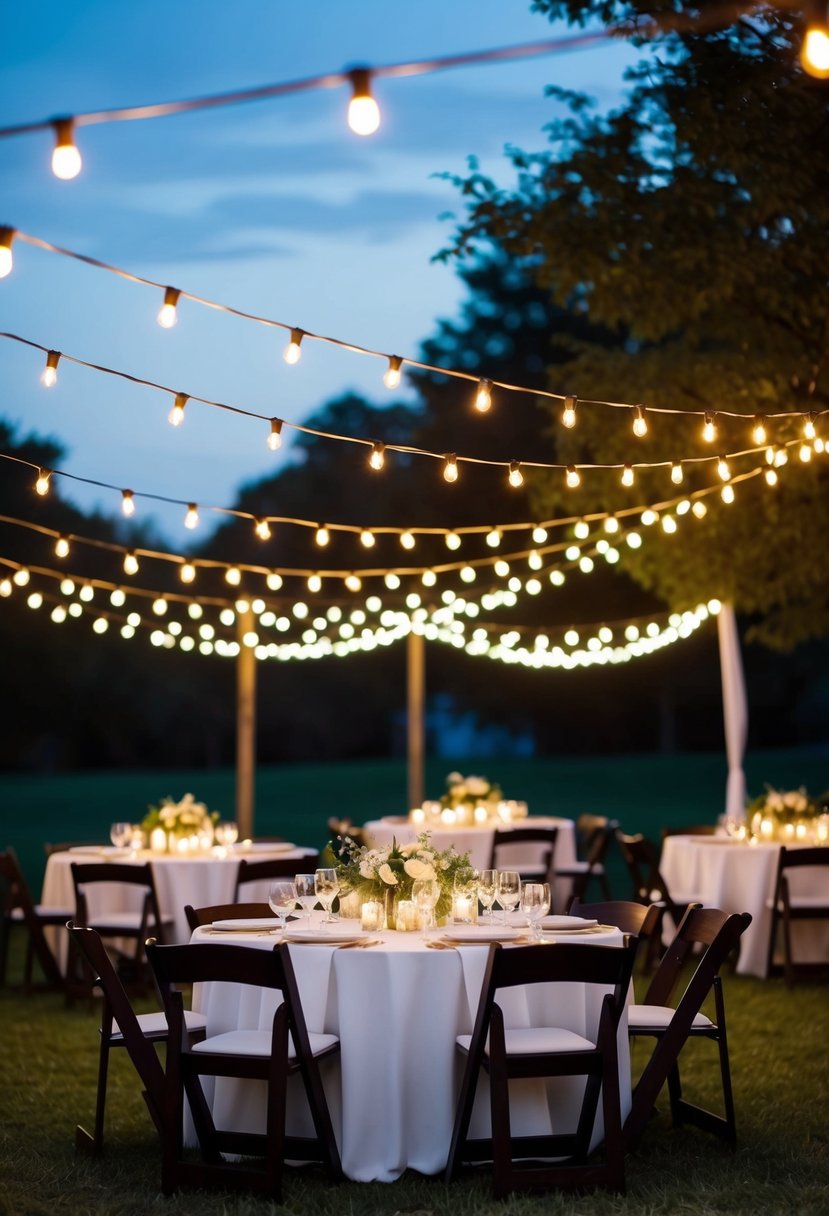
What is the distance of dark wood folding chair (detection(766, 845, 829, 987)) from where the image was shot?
8.55 m

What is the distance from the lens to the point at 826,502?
1138 cm

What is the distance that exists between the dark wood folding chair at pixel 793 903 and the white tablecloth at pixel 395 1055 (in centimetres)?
405

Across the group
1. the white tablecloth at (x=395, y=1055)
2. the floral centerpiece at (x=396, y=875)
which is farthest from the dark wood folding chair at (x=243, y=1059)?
the floral centerpiece at (x=396, y=875)

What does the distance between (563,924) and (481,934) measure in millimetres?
488

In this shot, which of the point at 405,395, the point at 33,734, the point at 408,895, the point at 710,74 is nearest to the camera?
the point at 408,895

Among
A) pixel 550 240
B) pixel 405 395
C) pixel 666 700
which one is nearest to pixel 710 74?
pixel 550 240

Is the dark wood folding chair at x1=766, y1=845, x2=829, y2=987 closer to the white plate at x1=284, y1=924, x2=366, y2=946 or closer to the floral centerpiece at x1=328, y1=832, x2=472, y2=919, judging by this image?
the floral centerpiece at x1=328, y1=832, x2=472, y2=919

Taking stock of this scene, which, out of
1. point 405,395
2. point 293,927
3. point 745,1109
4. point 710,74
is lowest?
point 745,1109

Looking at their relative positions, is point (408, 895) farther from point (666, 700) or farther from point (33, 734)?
point (666, 700)

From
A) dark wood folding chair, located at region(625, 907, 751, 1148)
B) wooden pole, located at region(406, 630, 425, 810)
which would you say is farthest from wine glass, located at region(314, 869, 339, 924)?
wooden pole, located at region(406, 630, 425, 810)

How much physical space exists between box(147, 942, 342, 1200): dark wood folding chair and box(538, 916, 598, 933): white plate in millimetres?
958

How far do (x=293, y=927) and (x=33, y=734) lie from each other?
45.7 ft

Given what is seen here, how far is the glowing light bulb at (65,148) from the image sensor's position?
11.1ft

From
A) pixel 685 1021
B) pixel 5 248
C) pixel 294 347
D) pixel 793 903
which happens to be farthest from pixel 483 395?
pixel 793 903
